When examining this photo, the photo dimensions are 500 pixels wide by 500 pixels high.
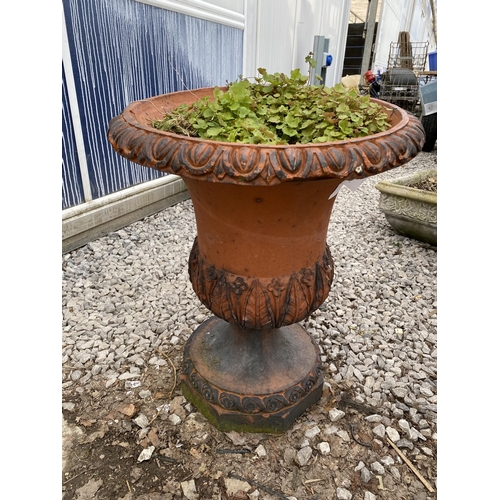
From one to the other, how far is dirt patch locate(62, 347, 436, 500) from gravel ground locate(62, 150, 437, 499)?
4 centimetres

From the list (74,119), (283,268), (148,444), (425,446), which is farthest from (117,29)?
(425,446)

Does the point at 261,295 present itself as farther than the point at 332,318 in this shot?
No

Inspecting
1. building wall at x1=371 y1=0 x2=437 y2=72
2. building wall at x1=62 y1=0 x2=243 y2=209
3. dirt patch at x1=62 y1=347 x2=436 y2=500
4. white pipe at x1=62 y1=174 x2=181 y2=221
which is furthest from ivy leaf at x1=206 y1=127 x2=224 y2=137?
building wall at x1=371 y1=0 x2=437 y2=72

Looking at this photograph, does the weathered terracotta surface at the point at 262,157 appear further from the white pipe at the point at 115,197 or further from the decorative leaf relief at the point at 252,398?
the white pipe at the point at 115,197

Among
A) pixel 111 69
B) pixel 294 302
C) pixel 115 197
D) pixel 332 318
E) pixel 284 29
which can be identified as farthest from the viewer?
pixel 284 29

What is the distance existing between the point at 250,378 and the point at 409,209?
210cm

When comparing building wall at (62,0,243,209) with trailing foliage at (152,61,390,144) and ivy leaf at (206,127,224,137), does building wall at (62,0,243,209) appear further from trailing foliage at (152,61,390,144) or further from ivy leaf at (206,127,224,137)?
ivy leaf at (206,127,224,137)

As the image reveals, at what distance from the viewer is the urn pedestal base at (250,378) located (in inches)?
59.6

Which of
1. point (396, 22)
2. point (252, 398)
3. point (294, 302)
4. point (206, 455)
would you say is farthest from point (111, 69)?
point (396, 22)

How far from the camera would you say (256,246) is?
4.02ft

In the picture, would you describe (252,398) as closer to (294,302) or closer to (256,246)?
(294,302)

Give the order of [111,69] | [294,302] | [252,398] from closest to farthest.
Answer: [294,302]
[252,398]
[111,69]

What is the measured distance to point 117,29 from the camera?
258 centimetres

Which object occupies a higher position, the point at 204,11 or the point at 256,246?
the point at 204,11
